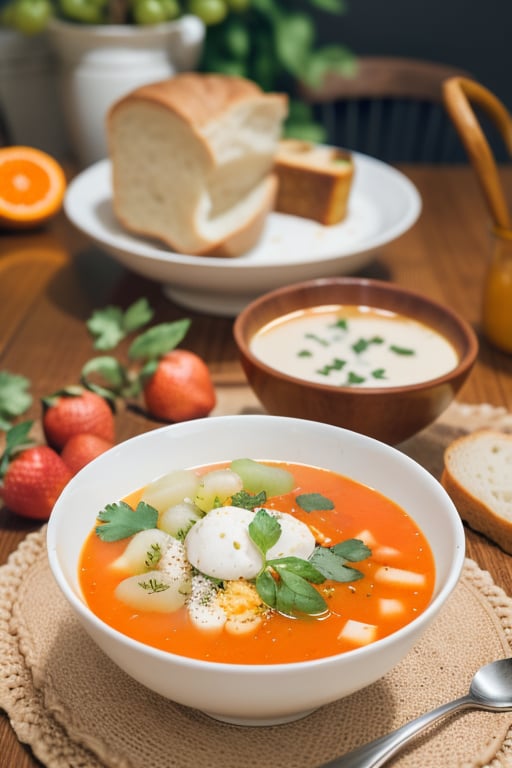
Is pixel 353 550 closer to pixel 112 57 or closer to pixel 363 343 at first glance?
pixel 363 343

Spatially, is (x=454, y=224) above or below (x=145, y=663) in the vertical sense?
below

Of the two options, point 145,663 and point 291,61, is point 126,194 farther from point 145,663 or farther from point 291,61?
point 145,663

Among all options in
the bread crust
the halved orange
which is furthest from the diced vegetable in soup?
the halved orange

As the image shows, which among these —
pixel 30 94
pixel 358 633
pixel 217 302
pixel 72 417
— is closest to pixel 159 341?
pixel 72 417

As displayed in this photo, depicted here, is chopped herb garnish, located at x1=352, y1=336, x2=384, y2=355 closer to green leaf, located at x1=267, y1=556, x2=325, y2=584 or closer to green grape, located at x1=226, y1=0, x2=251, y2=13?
green leaf, located at x1=267, y1=556, x2=325, y2=584

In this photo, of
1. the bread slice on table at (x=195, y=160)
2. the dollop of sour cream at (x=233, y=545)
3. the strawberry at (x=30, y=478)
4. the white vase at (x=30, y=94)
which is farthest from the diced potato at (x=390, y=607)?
the white vase at (x=30, y=94)

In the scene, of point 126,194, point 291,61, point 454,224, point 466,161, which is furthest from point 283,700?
point 466,161
